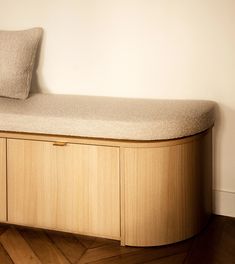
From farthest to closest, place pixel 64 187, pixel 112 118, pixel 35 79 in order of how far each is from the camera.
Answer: pixel 35 79 < pixel 64 187 < pixel 112 118

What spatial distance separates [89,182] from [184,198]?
0.37m

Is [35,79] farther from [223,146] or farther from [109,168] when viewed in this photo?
[223,146]


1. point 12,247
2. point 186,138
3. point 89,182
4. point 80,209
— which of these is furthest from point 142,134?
point 12,247

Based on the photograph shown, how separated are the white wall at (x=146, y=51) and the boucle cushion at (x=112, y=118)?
0.13 meters

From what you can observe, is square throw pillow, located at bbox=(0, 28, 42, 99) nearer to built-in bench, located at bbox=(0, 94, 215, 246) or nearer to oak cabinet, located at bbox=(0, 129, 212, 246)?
built-in bench, located at bbox=(0, 94, 215, 246)

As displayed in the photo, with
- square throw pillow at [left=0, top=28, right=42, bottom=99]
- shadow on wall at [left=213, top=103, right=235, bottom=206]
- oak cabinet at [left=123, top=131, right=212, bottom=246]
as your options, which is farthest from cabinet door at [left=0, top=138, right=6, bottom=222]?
shadow on wall at [left=213, top=103, right=235, bottom=206]

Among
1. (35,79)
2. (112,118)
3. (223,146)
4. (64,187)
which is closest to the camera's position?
(112,118)

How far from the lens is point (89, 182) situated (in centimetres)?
158

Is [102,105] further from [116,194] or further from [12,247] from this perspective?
[12,247]

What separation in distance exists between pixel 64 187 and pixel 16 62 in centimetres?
64

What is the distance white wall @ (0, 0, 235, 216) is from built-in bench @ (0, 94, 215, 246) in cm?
15

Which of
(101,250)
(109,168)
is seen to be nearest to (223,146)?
(109,168)

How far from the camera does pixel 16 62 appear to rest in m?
1.88

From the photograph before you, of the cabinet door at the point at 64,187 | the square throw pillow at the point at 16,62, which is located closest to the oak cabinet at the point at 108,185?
the cabinet door at the point at 64,187
